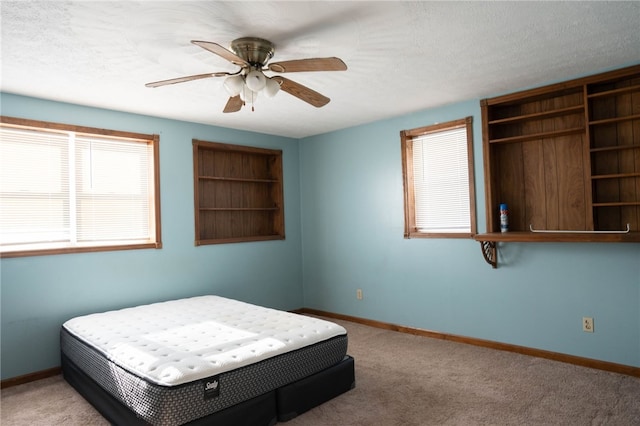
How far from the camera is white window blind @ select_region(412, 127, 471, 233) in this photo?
404 centimetres

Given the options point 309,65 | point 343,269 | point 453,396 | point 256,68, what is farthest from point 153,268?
point 453,396

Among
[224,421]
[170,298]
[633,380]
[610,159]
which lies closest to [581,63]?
[610,159]

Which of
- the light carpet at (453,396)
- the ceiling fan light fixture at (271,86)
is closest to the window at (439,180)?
the light carpet at (453,396)

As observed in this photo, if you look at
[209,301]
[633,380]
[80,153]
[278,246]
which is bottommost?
[633,380]

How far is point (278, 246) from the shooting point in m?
5.24

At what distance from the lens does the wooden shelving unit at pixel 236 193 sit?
15.3 ft

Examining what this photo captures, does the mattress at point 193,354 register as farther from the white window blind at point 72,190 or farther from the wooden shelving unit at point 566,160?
the wooden shelving unit at point 566,160

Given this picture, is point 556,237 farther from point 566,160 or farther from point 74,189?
point 74,189

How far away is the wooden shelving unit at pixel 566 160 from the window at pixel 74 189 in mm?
3280

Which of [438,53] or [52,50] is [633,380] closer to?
[438,53]

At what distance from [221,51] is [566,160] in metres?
2.93

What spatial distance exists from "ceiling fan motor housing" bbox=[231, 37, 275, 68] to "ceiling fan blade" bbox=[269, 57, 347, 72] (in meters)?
0.15

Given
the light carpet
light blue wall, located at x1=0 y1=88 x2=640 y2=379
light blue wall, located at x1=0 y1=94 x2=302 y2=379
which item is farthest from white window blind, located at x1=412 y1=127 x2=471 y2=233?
light blue wall, located at x1=0 y1=94 x2=302 y2=379

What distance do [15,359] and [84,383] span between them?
0.85 m
